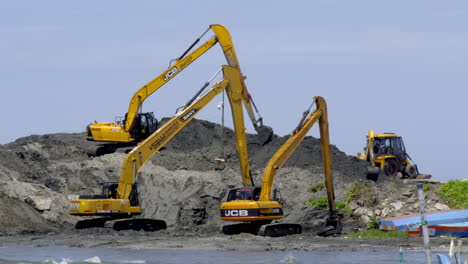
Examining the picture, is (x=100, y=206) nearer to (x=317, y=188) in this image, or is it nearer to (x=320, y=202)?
(x=320, y=202)

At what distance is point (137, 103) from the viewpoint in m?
41.0

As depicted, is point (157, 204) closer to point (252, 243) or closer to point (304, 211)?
point (304, 211)

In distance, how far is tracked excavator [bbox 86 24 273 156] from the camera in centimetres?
3766

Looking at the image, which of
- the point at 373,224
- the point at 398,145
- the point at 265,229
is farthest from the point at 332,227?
the point at 398,145

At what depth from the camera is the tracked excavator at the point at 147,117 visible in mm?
37656

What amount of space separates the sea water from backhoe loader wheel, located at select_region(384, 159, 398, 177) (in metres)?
21.5

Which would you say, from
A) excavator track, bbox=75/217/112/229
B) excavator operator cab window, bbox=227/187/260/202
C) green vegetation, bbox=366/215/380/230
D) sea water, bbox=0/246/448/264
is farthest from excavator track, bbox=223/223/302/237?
excavator track, bbox=75/217/112/229

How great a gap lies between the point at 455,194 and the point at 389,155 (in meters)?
12.9

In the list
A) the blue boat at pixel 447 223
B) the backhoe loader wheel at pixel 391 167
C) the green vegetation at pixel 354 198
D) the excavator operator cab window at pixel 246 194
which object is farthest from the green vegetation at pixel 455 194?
the backhoe loader wheel at pixel 391 167

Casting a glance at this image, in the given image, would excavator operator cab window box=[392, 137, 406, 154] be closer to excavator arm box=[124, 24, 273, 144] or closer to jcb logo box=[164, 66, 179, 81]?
excavator arm box=[124, 24, 273, 144]

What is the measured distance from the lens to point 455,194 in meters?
35.5

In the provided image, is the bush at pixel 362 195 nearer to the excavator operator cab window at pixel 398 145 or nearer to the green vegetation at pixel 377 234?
the green vegetation at pixel 377 234

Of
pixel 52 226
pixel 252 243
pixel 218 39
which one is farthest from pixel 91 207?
pixel 218 39

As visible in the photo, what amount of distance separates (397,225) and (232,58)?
1063cm
